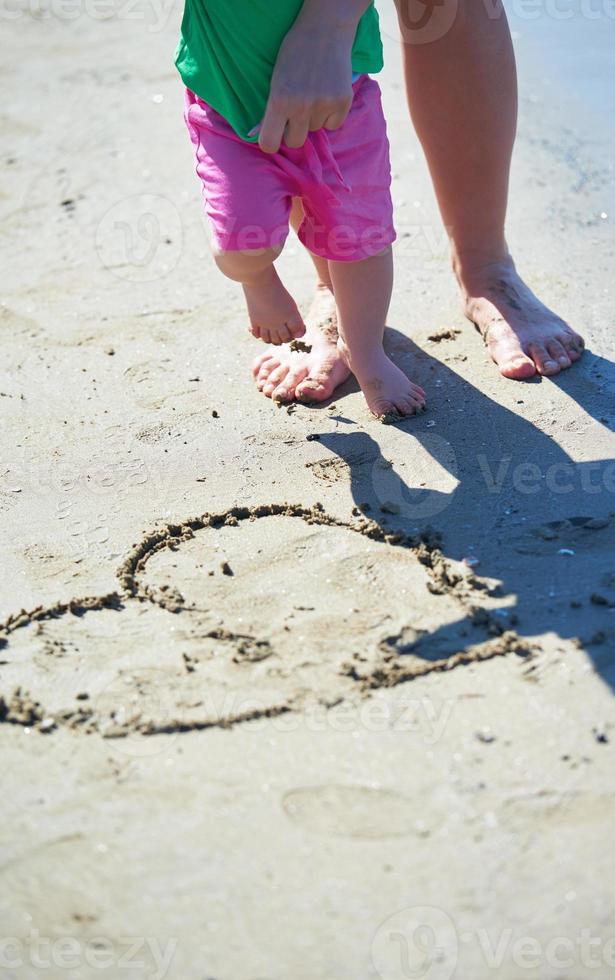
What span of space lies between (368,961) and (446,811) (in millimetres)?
236

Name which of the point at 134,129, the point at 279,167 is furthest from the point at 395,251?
the point at 134,129

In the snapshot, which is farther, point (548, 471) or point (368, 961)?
point (548, 471)

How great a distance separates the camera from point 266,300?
229 cm

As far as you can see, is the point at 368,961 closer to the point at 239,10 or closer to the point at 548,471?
the point at 548,471

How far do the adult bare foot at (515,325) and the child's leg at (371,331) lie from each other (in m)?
0.27

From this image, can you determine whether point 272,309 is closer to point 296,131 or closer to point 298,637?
point 296,131

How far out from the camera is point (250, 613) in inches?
71.3

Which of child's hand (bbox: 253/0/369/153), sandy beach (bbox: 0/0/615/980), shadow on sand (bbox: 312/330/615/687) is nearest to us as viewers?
sandy beach (bbox: 0/0/615/980)

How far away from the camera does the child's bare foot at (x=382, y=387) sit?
2.35 meters

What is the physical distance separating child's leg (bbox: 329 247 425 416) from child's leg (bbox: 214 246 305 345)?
0.37 feet

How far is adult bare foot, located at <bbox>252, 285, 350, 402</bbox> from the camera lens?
8.09ft

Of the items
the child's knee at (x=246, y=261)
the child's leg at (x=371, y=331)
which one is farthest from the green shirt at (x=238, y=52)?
the child's leg at (x=371, y=331)

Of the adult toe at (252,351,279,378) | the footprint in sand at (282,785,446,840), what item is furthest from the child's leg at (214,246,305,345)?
the footprint in sand at (282,785,446,840)

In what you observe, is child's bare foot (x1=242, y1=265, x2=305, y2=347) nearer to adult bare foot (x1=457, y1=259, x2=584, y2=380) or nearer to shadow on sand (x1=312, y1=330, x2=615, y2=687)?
shadow on sand (x1=312, y1=330, x2=615, y2=687)
